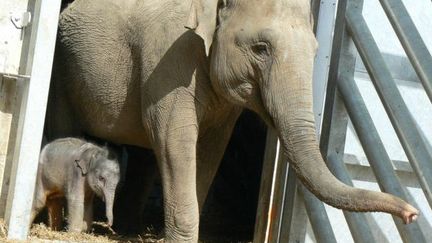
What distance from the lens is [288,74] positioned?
262 inches

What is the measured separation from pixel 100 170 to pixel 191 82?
53.9 inches

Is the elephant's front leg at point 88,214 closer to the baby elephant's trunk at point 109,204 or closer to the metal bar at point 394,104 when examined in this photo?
the baby elephant's trunk at point 109,204

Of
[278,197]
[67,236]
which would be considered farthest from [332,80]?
[67,236]

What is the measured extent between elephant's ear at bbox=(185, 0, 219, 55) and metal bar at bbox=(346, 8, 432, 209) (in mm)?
1081

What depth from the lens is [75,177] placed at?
819 centimetres

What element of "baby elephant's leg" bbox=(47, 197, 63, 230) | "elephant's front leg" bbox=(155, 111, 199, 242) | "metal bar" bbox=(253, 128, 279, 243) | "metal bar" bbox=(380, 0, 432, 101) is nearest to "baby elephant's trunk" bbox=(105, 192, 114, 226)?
"baby elephant's leg" bbox=(47, 197, 63, 230)

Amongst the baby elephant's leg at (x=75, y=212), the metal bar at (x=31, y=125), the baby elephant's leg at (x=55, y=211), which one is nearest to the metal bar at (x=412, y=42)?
the metal bar at (x=31, y=125)

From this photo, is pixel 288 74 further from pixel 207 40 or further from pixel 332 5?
pixel 332 5

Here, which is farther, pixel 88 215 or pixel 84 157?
pixel 88 215

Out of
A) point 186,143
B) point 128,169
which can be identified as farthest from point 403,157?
point 128,169

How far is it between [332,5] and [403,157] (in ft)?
4.27

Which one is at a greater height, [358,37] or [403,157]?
[358,37]

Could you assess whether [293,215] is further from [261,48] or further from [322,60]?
Result: [261,48]

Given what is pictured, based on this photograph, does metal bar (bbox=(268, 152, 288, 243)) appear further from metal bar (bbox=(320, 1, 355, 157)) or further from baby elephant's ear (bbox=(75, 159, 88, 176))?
baby elephant's ear (bbox=(75, 159, 88, 176))
